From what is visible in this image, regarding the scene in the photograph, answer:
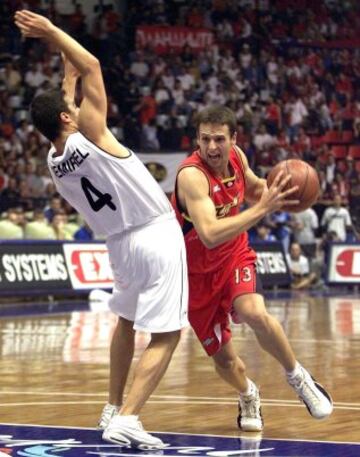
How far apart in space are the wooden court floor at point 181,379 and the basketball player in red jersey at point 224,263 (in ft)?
0.91

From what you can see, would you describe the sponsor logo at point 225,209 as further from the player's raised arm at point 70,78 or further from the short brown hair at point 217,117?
the player's raised arm at point 70,78

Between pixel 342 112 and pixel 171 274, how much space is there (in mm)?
25233

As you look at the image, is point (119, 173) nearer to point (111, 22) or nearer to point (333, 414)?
point (333, 414)

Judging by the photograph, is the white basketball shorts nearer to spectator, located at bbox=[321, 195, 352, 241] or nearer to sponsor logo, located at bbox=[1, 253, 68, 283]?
sponsor logo, located at bbox=[1, 253, 68, 283]

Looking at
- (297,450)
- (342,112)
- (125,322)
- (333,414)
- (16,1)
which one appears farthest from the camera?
(342,112)

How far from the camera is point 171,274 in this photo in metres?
7.32

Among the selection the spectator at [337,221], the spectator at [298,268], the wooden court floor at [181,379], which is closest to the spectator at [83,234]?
the wooden court floor at [181,379]

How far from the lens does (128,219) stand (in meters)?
7.33

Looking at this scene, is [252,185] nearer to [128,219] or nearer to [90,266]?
[128,219]

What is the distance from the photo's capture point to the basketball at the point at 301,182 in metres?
7.43

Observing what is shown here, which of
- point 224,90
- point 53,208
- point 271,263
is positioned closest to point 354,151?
point 224,90

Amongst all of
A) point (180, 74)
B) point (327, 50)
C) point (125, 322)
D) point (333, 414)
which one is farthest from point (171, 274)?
point (327, 50)

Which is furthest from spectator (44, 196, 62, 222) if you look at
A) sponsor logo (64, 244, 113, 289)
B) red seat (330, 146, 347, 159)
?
red seat (330, 146, 347, 159)

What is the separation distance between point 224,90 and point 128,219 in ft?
74.4
